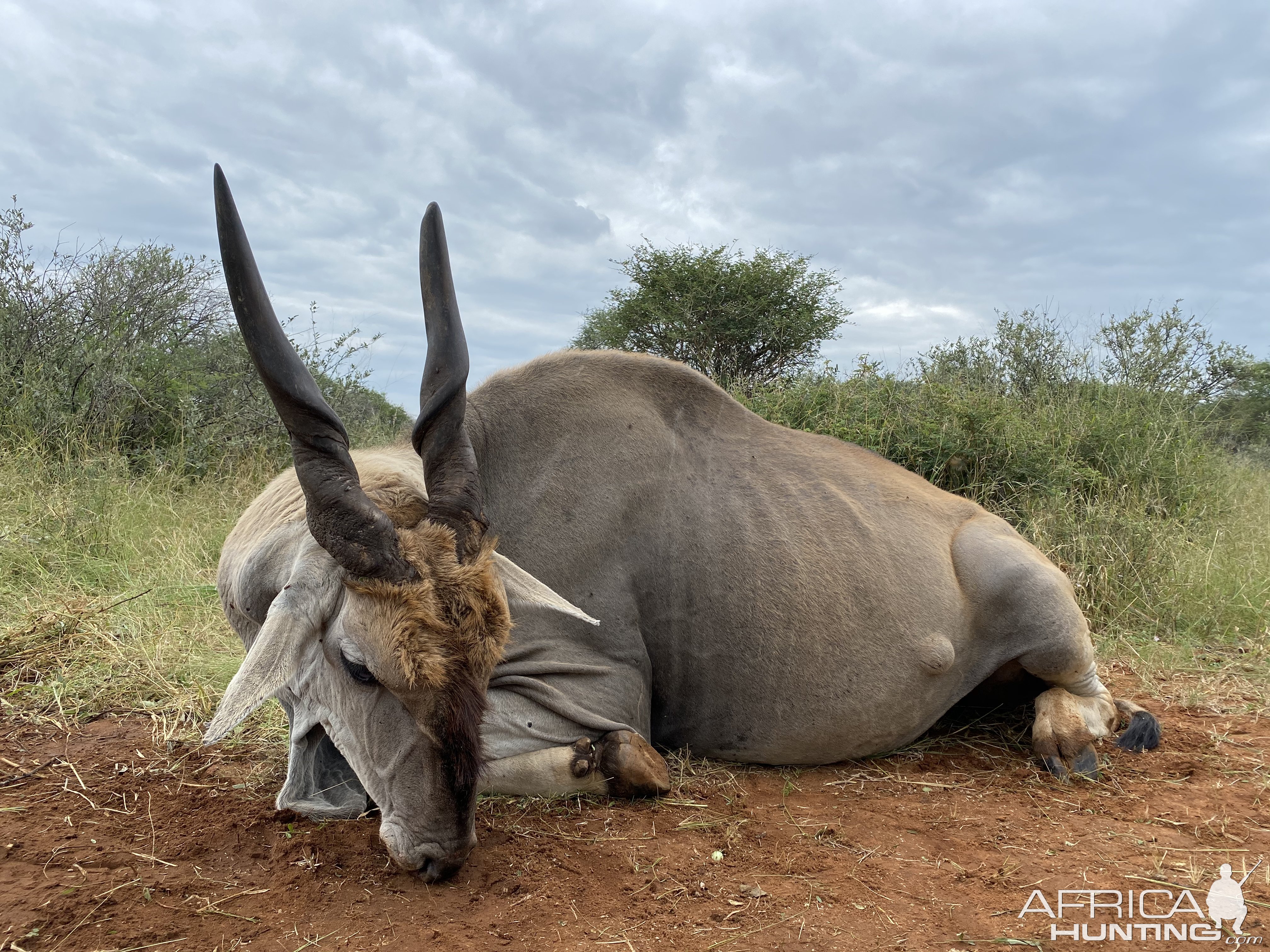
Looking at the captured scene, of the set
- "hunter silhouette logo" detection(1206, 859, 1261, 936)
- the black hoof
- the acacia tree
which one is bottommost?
"hunter silhouette logo" detection(1206, 859, 1261, 936)

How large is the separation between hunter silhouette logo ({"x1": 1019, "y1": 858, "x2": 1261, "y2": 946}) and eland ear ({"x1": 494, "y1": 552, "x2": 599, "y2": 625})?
5.50 ft

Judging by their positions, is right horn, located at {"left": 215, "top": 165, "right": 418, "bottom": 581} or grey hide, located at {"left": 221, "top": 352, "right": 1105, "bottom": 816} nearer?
right horn, located at {"left": 215, "top": 165, "right": 418, "bottom": 581}

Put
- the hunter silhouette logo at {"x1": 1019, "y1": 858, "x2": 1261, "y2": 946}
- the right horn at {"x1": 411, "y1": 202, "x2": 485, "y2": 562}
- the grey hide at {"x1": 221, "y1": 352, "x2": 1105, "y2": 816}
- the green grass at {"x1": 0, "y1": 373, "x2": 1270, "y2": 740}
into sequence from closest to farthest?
the hunter silhouette logo at {"x1": 1019, "y1": 858, "x2": 1261, "y2": 946}
the right horn at {"x1": 411, "y1": 202, "x2": 485, "y2": 562}
the grey hide at {"x1": 221, "y1": 352, "x2": 1105, "y2": 816}
the green grass at {"x1": 0, "y1": 373, "x2": 1270, "y2": 740}

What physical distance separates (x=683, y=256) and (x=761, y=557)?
13200 mm

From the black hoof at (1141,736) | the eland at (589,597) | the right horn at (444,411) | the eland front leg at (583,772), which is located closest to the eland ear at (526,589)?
the eland at (589,597)

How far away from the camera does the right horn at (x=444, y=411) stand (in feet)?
9.44

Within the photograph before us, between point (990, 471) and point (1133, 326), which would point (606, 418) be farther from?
point (1133, 326)

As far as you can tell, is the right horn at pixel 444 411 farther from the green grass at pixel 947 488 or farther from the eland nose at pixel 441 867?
the green grass at pixel 947 488

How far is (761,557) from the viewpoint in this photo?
3.90 meters

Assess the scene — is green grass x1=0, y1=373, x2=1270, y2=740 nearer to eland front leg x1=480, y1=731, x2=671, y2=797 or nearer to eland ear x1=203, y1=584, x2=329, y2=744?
eland front leg x1=480, y1=731, x2=671, y2=797

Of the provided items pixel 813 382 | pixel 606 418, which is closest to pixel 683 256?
pixel 813 382

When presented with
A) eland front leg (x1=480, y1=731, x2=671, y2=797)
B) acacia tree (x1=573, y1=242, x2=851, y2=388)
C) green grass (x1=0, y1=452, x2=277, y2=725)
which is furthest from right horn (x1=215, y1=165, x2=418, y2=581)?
acacia tree (x1=573, y1=242, x2=851, y2=388)

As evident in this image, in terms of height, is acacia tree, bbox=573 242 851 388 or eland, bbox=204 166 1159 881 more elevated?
acacia tree, bbox=573 242 851 388

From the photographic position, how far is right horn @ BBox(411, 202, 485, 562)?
9.44ft
